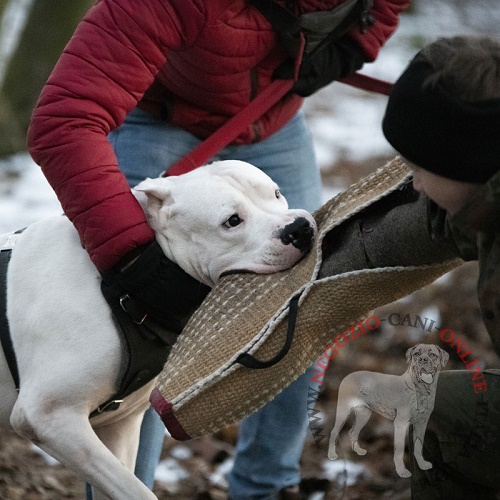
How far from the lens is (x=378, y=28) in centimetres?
350

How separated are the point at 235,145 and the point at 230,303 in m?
0.95

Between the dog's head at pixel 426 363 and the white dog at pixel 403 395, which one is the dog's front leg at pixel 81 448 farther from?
the dog's head at pixel 426 363

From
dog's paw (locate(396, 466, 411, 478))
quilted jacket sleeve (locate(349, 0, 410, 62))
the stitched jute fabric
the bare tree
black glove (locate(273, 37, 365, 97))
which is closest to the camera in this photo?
the stitched jute fabric

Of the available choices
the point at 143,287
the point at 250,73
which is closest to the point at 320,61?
the point at 250,73

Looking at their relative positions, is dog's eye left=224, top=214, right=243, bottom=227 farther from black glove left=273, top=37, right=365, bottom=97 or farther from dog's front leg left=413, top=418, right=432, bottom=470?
dog's front leg left=413, top=418, right=432, bottom=470

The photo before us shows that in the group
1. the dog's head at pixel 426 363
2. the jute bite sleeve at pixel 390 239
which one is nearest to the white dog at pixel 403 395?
the dog's head at pixel 426 363

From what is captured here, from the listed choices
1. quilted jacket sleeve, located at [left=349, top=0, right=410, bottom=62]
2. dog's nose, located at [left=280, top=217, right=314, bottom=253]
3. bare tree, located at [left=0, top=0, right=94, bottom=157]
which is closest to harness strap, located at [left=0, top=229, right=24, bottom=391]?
dog's nose, located at [left=280, top=217, right=314, bottom=253]

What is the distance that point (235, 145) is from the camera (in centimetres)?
336

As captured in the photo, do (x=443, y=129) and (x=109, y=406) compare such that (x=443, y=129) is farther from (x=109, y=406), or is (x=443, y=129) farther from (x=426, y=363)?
(x=109, y=406)

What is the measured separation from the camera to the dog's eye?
2.82m

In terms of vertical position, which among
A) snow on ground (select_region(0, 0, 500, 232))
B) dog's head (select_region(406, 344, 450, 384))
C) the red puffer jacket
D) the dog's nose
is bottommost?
snow on ground (select_region(0, 0, 500, 232))

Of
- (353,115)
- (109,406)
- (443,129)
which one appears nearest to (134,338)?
(109,406)

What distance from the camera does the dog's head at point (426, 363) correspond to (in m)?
2.35

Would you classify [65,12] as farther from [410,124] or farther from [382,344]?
[410,124]
